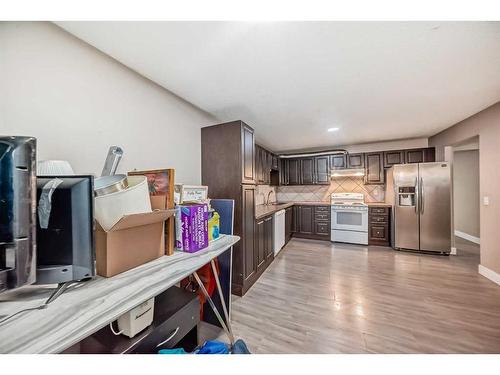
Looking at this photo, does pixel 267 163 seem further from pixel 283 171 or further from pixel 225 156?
pixel 225 156

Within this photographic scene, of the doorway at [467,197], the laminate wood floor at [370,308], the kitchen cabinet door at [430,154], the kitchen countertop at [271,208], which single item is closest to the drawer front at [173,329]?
the laminate wood floor at [370,308]

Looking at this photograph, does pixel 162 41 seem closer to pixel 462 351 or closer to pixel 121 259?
pixel 121 259

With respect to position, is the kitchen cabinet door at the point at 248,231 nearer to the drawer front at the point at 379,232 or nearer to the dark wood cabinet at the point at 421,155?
the drawer front at the point at 379,232

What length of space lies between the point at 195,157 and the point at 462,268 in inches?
169

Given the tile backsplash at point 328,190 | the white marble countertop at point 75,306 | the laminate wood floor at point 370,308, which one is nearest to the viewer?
the white marble countertop at point 75,306

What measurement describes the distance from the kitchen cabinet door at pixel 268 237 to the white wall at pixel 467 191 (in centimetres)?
487

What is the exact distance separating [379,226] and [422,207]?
81 centimetres

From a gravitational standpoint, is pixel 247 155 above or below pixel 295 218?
above

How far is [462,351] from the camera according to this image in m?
1.35

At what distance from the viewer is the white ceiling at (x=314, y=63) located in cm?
115

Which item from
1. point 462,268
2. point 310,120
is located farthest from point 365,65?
point 462,268

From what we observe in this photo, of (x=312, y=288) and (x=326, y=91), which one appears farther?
(x=312, y=288)

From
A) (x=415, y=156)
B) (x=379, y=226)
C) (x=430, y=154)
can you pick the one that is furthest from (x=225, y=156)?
(x=430, y=154)

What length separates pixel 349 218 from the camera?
161 inches
